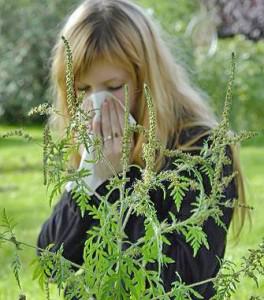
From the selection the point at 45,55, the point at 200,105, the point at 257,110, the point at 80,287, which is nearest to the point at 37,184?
the point at 257,110

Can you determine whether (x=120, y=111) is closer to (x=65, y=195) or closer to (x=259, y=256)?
(x=65, y=195)

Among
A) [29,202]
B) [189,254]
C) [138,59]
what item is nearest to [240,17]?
[29,202]

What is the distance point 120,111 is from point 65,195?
73 cm

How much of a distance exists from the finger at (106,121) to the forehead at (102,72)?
0.45 ft

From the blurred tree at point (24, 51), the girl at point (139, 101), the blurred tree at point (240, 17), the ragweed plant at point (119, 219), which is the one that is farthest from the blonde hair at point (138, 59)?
the blurred tree at point (240, 17)

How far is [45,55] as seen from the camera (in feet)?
45.7

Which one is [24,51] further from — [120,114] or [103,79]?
[120,114]

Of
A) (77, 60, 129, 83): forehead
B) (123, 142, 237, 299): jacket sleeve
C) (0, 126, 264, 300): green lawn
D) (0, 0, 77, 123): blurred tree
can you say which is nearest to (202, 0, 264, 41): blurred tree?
(0, 0, 77, 123): blurred tree

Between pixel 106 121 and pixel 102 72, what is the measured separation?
0.22m

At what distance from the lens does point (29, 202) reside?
8.06 metres

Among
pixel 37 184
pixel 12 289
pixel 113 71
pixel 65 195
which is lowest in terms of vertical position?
pixel 37 184

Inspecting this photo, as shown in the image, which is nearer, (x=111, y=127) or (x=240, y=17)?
(x=111, y=127)

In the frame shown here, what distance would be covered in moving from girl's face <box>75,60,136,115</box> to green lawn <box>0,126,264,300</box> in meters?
0.66

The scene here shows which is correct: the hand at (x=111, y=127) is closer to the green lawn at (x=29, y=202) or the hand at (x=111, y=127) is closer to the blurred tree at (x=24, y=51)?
the green lawn at (x=29, y=202)
